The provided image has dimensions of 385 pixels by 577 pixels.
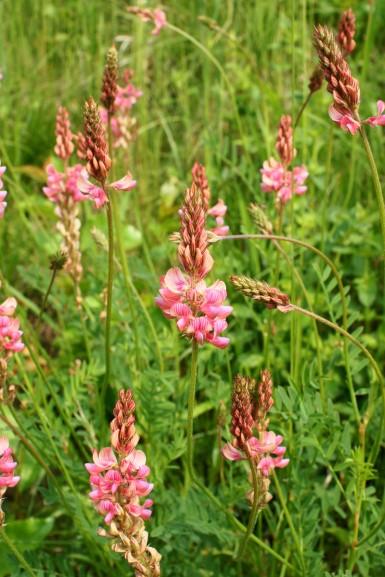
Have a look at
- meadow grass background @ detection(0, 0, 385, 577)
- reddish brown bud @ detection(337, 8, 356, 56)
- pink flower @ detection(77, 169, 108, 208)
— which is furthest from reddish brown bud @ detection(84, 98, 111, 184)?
reddish brown bud @ detection(337, 8, 356, 56)

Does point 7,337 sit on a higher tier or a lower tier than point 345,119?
lower

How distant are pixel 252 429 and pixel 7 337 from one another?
0.50 meters

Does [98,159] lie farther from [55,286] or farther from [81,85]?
[81,85]

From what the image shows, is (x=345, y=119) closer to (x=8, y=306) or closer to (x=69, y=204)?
(x=8, y=306)

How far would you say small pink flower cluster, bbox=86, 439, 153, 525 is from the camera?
1326 mm

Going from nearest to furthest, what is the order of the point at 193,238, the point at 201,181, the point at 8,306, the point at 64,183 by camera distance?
1. the point at 193,238
2. the point at 8,306
3. the point at 201,181
4. the point at 64,183

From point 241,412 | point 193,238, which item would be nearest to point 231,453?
point 241,412

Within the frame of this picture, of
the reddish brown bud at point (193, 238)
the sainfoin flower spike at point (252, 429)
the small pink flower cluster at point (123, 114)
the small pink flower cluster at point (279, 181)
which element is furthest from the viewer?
the small pink flower cluster at point (123, 114)

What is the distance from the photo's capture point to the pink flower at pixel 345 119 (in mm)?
1312

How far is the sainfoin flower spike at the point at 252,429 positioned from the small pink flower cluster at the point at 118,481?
0.15 meters

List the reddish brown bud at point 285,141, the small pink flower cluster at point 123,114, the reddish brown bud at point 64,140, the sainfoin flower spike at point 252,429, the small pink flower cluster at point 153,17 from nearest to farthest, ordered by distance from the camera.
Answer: the sainfoin flower spike at point 252,429
the reddish brown bud at point 285,141
the reddish brown bud at point 64,140
the small pink flower cluster at point 153,17
the small pink flower cluster at point 123,114

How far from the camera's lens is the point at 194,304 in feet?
4.16

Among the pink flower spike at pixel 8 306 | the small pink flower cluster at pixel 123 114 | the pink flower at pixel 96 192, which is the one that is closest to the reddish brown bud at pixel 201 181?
the pink flower at pixel 96 192

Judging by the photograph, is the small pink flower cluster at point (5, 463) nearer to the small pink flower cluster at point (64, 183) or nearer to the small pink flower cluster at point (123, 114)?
the small pink flower cluster at point (64, 183)
